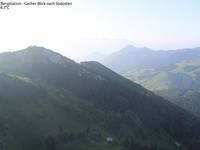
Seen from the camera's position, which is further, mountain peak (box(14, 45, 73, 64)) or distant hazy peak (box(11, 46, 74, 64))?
distant hazy peak (box(11, 46, 74, 64))

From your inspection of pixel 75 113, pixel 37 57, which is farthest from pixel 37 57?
pixel 75 113

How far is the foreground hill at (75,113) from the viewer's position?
9481 centimetres

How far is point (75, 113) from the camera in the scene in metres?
122

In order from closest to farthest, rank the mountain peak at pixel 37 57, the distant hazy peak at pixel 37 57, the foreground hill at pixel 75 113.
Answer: the foreground hill at pixel 75 113
the mountain peak at pixel 37 57
the distant hazy peak at pixel 37 57

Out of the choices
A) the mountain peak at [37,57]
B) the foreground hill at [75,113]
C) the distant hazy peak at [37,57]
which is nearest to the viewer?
the foreground hill at [75,113]

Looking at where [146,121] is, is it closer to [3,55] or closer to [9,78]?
[9,78]

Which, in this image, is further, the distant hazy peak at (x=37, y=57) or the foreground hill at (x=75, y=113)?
the distant hazy peak at (x=37, y=57)

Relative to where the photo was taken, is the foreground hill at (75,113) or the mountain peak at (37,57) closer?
the foreground hill at (75,113)

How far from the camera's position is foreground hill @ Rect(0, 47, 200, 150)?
9481cm

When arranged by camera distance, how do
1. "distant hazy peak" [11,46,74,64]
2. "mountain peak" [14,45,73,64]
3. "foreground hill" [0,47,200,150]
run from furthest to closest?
1. "distant hazy peak" [11,46,74,64]
2. "mountain peak" [14,45,73,64]
3. "foreground hill" [0,47,200,150]

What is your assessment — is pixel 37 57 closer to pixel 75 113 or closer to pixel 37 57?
pixel 37 57

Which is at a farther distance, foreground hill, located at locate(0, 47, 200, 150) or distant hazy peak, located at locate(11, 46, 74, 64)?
distant hazy peak, located at locate(11, 46, 74, 64)

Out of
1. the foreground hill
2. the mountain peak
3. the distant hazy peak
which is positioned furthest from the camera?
the distant hazy peak

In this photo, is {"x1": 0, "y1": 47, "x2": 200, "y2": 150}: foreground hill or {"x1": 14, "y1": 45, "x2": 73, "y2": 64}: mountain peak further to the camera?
{"x1": 14, "y1": 45, "x2": 73, "y2": 64}: mountain peak
